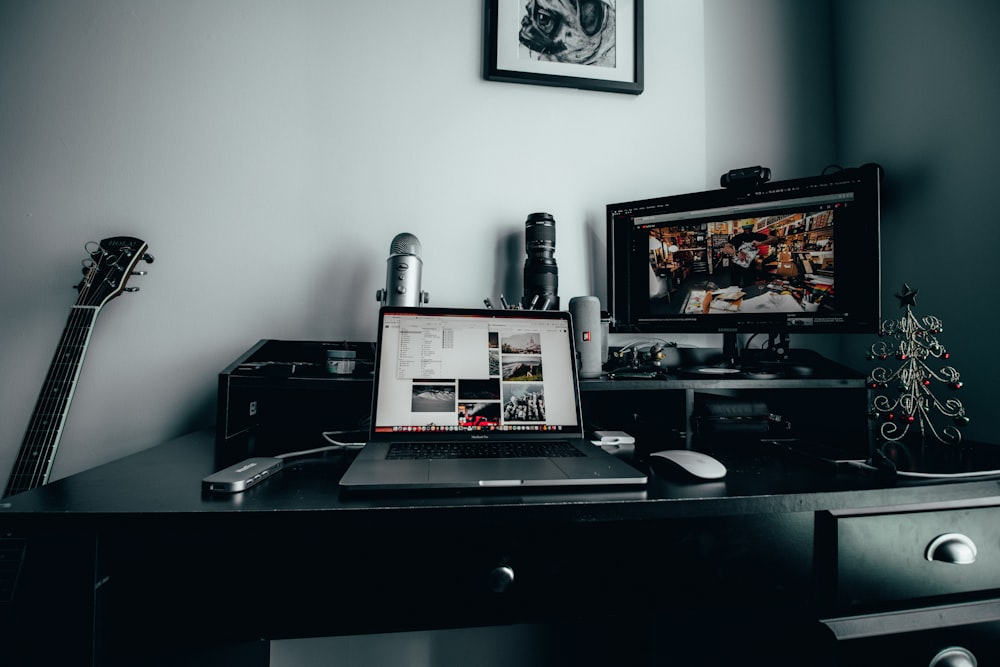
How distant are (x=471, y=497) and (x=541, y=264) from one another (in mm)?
742

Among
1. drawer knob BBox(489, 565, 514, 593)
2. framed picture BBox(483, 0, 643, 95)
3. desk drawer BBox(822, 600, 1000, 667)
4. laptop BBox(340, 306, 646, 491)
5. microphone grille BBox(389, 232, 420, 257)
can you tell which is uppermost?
framed picture BBox(483, 0, 643, 95)

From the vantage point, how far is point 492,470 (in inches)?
27.9

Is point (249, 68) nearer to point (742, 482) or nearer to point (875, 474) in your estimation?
point (742, 482)

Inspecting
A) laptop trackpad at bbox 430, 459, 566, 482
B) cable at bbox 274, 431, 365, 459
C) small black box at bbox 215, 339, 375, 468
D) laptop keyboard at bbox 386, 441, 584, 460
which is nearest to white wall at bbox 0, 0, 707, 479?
small black box at bbox 215, 339, 375, 468

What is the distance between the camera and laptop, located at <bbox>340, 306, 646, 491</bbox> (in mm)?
841

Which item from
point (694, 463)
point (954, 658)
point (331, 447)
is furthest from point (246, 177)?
point (954, 658)

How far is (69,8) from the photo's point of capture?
1208 millimetres

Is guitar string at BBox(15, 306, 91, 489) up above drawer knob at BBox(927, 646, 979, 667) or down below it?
above

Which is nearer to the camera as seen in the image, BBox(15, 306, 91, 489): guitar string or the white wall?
BBox(15, 306, 91, 489): guitar string

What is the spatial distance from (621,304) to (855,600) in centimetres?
75

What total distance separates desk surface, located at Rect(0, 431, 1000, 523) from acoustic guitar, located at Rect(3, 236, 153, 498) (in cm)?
41

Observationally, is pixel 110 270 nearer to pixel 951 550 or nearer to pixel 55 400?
pixel 55 400

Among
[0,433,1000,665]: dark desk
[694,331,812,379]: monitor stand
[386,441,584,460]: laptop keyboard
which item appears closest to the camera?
[0,433,1000,665]: dark desk

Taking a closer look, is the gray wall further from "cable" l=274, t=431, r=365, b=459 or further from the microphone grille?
"cable" l=274, t=431, r=365, b=459
